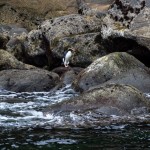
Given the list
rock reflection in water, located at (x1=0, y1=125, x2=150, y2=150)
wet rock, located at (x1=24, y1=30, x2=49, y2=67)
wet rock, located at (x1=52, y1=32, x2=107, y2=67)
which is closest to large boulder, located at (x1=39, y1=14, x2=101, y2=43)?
wet rock, located at (x1=52, y1=32, x2=107, y2=67)

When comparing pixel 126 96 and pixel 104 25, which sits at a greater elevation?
pixel 104 25

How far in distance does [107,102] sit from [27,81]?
660cm

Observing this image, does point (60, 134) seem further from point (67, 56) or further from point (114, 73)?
point (67, 56)

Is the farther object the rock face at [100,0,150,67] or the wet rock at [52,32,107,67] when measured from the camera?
the wet rock at [52,32,107,67]

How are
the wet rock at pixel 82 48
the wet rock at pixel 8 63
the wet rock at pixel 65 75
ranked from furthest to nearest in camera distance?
the wet rock at pixel 8 63 < the wet rock at pixel 82 48 < the wet rock at pixel 65 75

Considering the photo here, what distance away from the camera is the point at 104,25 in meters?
18.7

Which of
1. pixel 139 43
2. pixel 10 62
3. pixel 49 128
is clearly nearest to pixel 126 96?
pixel 49 128

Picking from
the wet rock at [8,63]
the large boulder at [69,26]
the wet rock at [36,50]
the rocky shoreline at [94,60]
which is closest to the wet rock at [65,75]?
the rocky shoreline at [94,60]

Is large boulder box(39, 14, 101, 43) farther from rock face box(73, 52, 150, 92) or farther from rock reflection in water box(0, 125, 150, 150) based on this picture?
rock reflection in water box(0, 125, 150, 150)

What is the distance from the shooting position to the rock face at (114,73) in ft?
50.3

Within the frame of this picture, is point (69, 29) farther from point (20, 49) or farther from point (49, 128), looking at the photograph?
point (49, 128)

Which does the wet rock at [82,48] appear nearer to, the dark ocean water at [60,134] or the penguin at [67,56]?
the penguin at [67,56]

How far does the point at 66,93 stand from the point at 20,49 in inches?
343

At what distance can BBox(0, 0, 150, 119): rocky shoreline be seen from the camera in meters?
11.4
